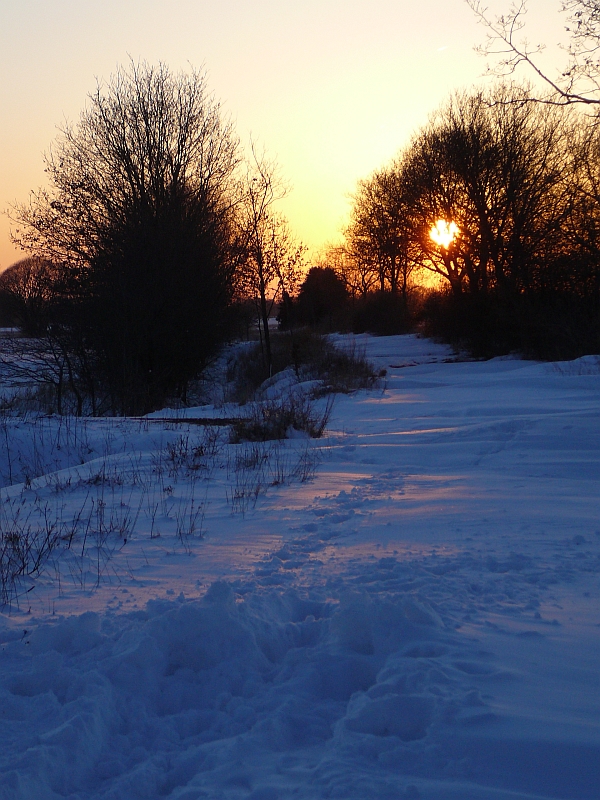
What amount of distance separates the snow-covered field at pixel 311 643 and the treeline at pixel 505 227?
16.4 meters

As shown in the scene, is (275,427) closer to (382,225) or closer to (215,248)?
(215,248)

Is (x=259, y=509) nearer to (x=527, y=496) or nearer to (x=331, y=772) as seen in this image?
(x=527, y=496)

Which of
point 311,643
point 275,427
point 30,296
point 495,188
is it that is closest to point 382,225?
point 495,188

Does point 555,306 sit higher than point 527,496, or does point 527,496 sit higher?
point 555,306

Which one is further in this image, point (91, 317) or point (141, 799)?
point (91, 317)

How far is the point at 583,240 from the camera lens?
Answer: 68.7 feet

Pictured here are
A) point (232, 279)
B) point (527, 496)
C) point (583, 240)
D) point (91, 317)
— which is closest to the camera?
point (527, 496)

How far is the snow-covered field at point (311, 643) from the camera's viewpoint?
1.83 metres

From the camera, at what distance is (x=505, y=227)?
2469 centimetres

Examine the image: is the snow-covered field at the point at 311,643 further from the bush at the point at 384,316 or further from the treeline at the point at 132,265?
the bush at the point at 384,316

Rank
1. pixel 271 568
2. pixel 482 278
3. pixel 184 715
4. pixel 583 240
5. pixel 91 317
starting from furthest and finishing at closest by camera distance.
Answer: pixel 482 278
pixel 583 240
pixel 91 317
pixel 271 568
pixel 184 715

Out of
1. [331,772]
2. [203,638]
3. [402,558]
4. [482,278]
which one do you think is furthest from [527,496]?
[482,278]

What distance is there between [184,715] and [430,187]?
88.1 ft

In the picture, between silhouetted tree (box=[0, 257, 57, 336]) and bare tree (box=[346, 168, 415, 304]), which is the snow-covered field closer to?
silhouetted tree (box=[0, 257, 57, 336])
